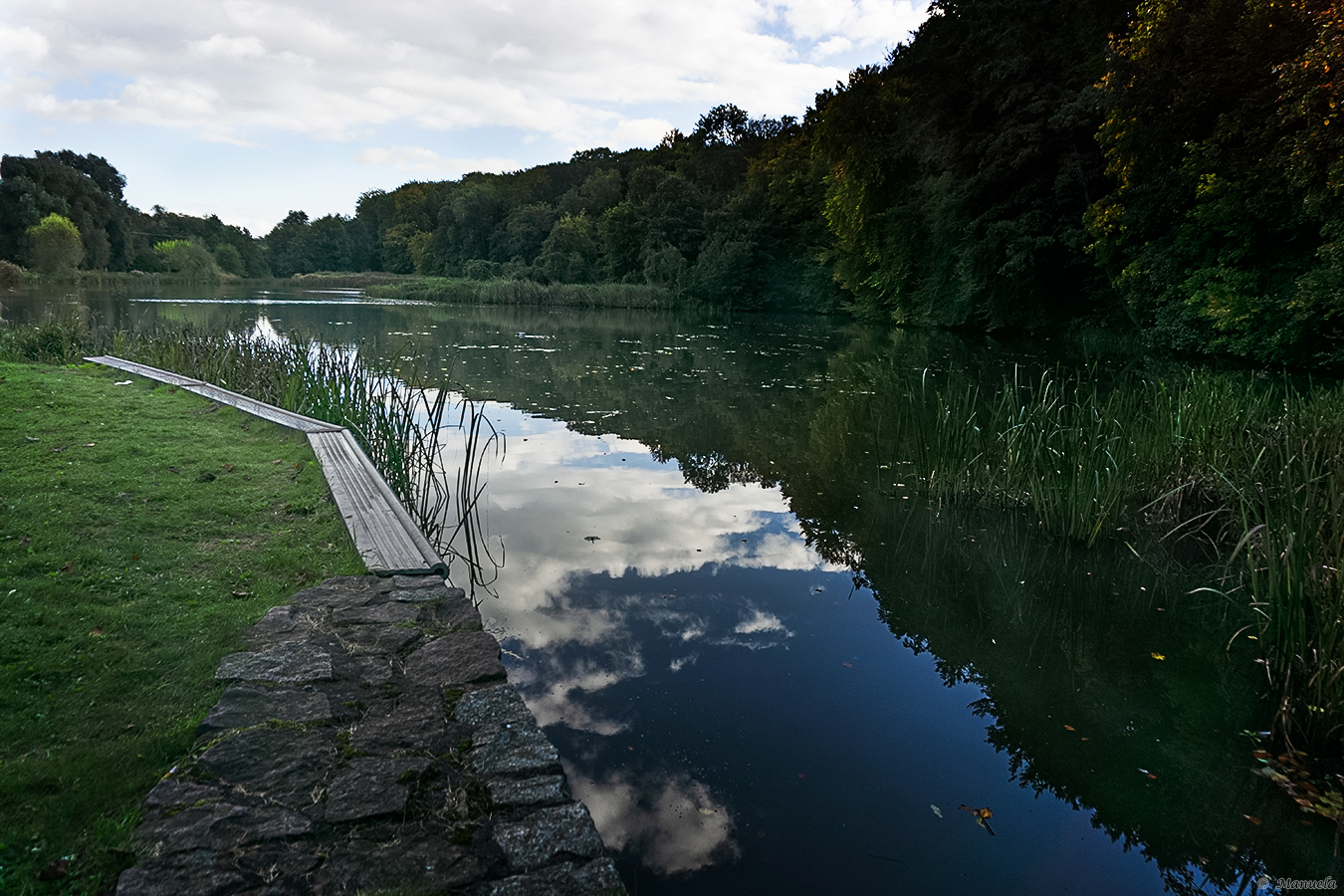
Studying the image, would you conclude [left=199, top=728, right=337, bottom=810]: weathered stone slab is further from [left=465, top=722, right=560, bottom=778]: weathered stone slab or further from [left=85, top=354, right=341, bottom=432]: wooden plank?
[left=85, top=354, right=341, bottom=432]: wooden plank

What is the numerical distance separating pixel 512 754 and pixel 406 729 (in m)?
0.38

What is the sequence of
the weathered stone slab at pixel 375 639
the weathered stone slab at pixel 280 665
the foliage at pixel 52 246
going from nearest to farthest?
the weathered stone slab at pixel 280 665, the weathered stone slab at pixel 375 639, the foliage at pixel 52 246

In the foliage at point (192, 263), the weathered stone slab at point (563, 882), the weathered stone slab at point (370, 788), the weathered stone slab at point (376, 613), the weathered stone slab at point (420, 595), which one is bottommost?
the weathered stone slab at point (563, 882)

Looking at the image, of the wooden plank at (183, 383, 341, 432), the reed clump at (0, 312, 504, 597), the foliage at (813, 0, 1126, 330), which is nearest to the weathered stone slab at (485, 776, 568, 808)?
Answer: the reed clump at (0, 312, 504, 597)

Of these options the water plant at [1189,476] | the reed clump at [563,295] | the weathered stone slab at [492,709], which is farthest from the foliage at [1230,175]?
the reed clump at [563,295]

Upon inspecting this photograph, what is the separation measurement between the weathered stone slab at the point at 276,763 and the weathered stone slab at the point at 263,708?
8cm

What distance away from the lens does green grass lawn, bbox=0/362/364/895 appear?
6.64 feet

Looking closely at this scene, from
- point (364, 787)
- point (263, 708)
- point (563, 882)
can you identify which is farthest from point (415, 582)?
point (563, 882)

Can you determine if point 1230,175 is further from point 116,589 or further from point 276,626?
point 116,589

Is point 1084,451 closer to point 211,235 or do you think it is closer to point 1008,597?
point 1008,597

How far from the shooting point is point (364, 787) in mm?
2195

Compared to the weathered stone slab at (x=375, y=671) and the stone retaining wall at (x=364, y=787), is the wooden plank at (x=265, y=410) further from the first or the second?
the weathered stone slab at (x=375, y=671)

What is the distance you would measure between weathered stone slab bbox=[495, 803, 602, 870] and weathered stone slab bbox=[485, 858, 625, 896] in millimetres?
36

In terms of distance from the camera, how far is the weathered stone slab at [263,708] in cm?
243
